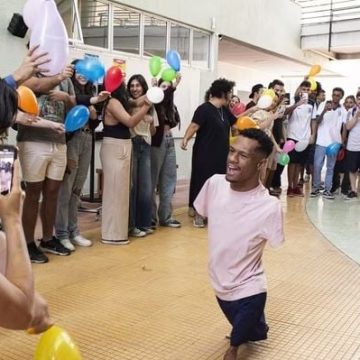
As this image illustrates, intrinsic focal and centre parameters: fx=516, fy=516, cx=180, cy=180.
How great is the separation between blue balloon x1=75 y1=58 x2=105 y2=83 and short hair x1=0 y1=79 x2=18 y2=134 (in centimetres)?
262

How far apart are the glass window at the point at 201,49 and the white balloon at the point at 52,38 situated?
5272 mm

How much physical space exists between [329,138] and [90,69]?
459 centimetres

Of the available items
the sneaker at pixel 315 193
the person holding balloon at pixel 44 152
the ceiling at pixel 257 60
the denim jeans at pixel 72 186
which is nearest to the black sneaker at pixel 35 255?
the person holding balloon at pixel 44 152

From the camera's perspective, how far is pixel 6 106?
1174mm

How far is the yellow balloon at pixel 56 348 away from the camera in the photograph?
139 centimetres

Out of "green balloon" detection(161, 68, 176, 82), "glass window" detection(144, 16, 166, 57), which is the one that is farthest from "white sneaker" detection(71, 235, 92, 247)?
"glass window" detection(144, 16, 166, 57)

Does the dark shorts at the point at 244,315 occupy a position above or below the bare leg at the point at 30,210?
below

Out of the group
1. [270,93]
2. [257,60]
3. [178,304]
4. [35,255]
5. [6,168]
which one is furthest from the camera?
[257,60]

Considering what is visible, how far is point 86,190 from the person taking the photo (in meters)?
6.32

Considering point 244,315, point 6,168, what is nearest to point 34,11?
point 244,315

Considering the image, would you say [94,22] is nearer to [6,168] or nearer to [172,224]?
[172,224]

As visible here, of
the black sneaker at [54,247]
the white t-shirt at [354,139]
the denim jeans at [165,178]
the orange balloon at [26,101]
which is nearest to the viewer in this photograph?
the orange balloon at [26,101]

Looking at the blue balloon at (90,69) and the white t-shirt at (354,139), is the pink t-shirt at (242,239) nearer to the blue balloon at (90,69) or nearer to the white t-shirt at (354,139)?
the blue balloon at (90,69)

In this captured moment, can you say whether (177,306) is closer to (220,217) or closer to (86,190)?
(220,217)
